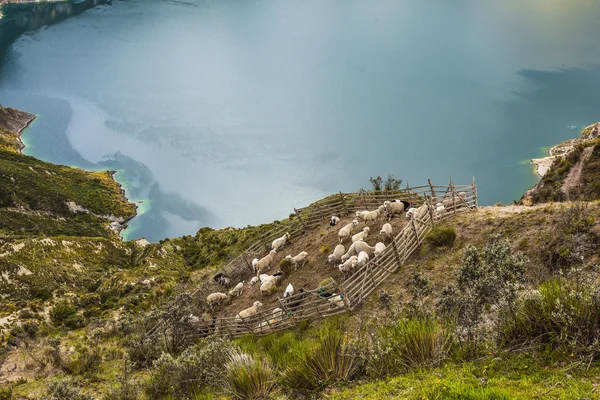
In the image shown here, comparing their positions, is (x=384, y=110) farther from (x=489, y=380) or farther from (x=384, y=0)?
(x=384, y=0)

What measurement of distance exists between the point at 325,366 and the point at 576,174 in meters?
18.2

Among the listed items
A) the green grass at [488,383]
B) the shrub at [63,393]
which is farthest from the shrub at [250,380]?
the shrub at [63,393]

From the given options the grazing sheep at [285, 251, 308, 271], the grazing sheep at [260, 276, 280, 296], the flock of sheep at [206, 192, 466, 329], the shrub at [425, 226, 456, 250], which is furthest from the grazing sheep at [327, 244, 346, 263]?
the shrub at [425, 226, 456, 250]

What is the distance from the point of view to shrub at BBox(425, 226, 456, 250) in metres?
12.7

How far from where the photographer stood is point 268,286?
15781 millimetres

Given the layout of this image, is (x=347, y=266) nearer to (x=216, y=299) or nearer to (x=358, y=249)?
(x=358, y=249)

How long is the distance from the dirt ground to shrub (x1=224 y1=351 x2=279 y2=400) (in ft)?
21.8

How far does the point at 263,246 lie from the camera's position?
72.0 ft

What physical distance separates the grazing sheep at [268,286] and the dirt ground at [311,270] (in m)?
0.20

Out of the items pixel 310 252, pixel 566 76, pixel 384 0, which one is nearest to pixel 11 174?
pixel 310 252

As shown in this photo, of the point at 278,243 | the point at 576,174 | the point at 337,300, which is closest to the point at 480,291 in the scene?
the point at 337,300

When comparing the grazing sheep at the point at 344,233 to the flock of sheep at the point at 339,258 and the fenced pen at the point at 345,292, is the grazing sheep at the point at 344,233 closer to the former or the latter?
the flock of sheep at the point at 339,258

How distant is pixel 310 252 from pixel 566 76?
284 feet

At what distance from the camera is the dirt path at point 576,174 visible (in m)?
19.2
